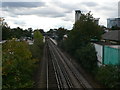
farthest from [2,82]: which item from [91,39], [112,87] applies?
[91,39]

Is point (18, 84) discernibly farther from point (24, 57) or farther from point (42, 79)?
point (42, 79)

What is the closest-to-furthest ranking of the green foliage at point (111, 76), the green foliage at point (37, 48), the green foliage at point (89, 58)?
the green foliage at point (111, 76), the green foliage at point (89, 58), the green foliage at point (37, 48)

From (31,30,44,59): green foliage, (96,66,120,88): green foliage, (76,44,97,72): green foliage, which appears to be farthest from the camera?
(31,30,44,59): green foliage

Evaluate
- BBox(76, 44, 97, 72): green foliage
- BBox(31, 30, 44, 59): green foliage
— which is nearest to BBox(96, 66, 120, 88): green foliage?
BBox(76, 44, 97, 72): green foliage

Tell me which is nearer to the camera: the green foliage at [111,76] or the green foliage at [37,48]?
the green foliage at [111,76]

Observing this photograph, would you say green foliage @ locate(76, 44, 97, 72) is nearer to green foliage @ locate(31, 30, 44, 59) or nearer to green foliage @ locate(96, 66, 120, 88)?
green foliage @ locate(31, 30, 44, 59)

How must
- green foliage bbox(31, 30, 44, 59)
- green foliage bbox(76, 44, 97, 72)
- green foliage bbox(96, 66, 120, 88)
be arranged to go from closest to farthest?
1. green foliage bbox(96, 66, 120, 88)
2. green foliage bbox(76, 44, 97, 72)
3. green foliage bbox(31, 30, 44, 59)

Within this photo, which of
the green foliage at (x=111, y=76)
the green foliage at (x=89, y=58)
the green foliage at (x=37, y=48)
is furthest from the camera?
the green foliage at (x=37, y=48)

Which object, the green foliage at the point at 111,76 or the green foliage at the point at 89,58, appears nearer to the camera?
the green foliage at the point at 111,76

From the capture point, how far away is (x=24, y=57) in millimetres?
25562

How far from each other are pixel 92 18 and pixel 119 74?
25.3 metres

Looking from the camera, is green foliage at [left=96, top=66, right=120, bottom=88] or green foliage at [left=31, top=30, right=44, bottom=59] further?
green foliage at [left=31, top=30, right=44, bottom=59]

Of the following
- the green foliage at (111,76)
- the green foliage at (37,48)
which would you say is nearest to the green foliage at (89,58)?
the green foliage at (37,48)

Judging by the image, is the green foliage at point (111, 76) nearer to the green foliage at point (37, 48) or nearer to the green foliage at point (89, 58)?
the green foliage at point (89, 58)
